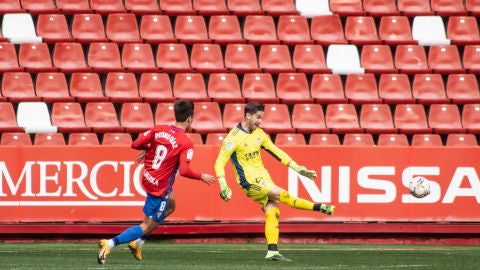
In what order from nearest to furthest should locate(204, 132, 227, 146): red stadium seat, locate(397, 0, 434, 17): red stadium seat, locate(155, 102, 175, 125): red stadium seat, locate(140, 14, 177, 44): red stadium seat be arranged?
1. locate(204, 132, 227, 146): red stadium seat
2. locate(155, 102, 175, 125): red stadium seat
3. locate(140, 14, 177, 44): red stadium seat
4. locate(397, 0, 434, 17): red stadium seat

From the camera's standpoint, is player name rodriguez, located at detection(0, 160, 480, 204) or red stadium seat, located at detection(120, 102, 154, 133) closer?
player name rodriguez, located at detection(0, 160, 480, 204)

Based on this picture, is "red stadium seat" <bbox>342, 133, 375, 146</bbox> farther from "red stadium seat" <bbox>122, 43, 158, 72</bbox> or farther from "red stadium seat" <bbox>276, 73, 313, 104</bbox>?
"red stadium seat" <bbox>122, 43, 158, 72</bbox>

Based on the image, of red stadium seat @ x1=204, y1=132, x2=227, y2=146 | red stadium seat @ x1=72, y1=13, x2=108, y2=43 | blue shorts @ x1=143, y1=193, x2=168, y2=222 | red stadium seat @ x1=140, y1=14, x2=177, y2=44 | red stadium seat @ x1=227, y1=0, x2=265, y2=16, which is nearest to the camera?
blue shorts @ x1=143, y1=193, x2=168, y2=222

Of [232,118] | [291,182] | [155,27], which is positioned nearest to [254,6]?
[155,27]

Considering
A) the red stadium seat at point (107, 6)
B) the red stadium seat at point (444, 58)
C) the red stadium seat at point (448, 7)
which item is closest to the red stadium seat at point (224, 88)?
the red stadium seat at point (107, 6)

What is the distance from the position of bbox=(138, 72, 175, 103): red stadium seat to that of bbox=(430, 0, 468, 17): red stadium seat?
5.62 metres

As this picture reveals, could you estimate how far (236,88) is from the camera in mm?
17141

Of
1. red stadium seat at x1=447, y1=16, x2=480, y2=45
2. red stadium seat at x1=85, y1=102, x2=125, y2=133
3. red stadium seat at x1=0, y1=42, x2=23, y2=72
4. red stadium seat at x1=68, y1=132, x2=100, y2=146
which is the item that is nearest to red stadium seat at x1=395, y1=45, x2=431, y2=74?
red stadium seat at x1=447, y1=16, x2=480, y2=45

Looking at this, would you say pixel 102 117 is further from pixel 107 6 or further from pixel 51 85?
pixel 107 6

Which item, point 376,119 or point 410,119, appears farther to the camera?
point 410,119

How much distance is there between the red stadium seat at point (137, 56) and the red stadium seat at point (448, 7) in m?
5.61

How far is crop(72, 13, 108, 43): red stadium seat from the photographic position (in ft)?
59.2

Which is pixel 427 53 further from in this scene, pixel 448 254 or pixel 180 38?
pixel 448 254

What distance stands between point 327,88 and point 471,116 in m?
2.46
